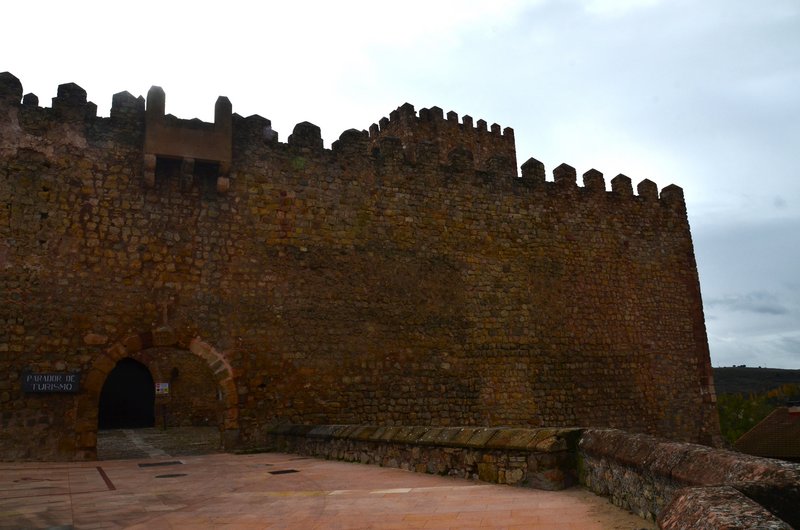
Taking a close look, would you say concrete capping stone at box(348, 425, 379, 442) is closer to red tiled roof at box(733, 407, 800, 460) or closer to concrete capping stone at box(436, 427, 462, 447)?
concrete capping stone at box(436, 427, 462, 447)

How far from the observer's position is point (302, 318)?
1170cm

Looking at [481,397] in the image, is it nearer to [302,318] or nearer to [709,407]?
[302,318]

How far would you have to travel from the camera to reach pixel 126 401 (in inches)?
756

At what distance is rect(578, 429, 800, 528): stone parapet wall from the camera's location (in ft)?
7.27

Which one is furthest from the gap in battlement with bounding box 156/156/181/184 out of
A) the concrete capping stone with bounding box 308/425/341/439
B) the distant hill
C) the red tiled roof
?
the distant hill

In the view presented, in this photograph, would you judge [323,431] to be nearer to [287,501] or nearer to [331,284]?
[331,284]

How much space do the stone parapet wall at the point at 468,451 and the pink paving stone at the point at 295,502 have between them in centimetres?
17

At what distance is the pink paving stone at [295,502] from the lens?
4008 mm

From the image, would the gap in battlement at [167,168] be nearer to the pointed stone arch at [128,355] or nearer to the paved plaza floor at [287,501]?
the pointed stone arch at [128,355]

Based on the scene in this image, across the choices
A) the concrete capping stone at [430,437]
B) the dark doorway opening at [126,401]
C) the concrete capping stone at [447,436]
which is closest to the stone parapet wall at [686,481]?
the concrete capping stone at [447,436]

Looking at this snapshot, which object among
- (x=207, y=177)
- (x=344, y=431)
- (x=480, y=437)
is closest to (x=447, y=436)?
(x=480, y=437)

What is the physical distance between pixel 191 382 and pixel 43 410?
8695 mm

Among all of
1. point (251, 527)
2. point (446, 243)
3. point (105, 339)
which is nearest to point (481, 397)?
point (446, 243)

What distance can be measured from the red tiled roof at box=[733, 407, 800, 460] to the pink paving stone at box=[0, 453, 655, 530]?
768 inches
